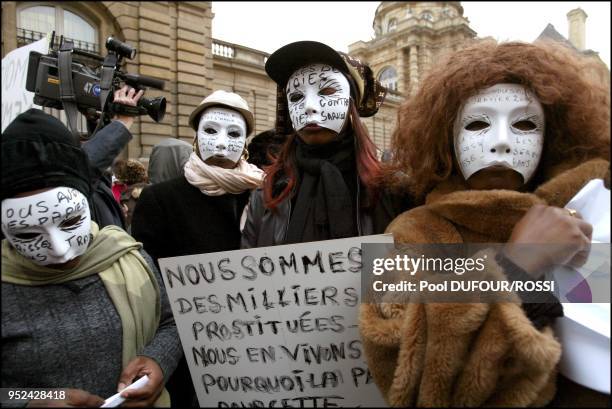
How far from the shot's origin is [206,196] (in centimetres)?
230

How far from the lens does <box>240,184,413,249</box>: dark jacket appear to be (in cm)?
158

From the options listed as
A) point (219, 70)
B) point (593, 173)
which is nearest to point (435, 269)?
point (593, 173)

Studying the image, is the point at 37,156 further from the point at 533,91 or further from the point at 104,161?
the point at 533,91

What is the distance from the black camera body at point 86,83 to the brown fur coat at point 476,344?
1.87 m

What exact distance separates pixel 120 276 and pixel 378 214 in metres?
1.03

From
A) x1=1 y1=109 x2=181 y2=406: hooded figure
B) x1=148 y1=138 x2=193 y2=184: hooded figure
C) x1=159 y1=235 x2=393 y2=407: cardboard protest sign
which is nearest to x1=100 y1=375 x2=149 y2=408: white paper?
x1=1 y1=109 x2=181 y2=406: hooded figure

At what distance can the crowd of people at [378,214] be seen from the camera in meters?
0.95

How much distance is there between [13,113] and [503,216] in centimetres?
168

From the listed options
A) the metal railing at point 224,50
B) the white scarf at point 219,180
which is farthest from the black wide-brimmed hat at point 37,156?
the metal railing at point 224,50

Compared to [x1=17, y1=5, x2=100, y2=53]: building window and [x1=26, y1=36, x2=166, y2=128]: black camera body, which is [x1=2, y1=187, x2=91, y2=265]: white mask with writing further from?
[x1=17, y1=5, x2=100, y2=53]: building window

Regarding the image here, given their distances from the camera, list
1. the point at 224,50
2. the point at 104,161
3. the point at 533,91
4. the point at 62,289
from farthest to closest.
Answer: the point at 224,50 → the point at 104,161 → the point at 62,289 → the point at 533,91

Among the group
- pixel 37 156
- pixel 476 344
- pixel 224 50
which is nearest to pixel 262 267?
pixel 476 344

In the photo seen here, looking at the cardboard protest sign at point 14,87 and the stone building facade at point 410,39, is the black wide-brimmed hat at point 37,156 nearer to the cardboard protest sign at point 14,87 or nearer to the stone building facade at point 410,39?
the cardboard protest sign at point 14,87

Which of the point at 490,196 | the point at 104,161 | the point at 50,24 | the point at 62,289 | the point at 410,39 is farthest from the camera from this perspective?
the point at 50,24
